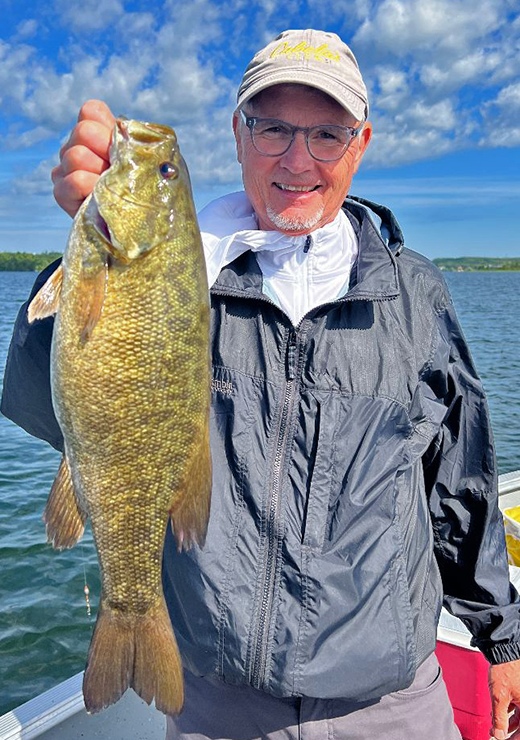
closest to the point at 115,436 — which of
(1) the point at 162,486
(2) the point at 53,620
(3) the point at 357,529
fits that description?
(1) the point at 162,486

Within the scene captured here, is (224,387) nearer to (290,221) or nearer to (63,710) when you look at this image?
(290,221)

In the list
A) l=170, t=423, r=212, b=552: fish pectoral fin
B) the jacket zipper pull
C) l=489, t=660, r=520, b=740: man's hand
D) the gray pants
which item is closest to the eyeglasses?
the jacket zipper pull

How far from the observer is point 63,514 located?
7.18ft

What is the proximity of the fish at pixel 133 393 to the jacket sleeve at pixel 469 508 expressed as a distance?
4.06 feet

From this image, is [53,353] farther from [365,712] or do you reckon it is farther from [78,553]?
[78,553]

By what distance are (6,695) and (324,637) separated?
5.40 metres

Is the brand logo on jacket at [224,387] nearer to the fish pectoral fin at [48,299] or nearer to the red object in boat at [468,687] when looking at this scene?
the fish pectoral fin at [48,299]

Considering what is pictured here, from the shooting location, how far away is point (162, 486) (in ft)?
7.17

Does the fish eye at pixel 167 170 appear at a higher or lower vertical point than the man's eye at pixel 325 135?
lower

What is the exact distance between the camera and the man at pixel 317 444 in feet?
7.97

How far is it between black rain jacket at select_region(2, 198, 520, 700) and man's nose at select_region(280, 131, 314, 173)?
397 mm

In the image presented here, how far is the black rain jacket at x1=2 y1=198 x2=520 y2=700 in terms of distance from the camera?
241 centimetres

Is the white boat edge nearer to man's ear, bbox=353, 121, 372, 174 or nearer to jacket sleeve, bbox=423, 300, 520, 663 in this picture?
jacket sleeve, bbox=423, 300, 520, 663

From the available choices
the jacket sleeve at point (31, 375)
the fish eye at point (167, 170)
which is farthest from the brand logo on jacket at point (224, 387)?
the fish eye at point (167, 170)
